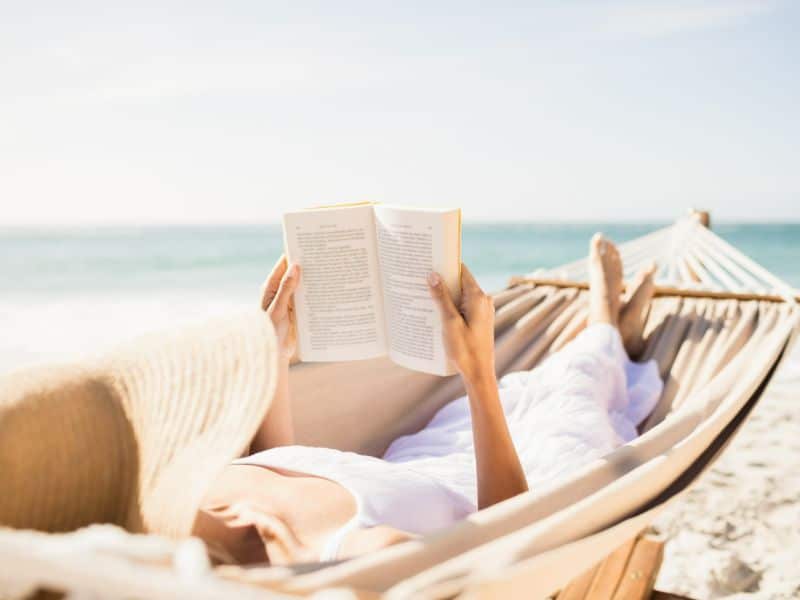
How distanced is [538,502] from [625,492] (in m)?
0.15

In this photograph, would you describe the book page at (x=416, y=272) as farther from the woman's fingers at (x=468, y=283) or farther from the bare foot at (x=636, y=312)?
the bare foot at (x=636, y=312)

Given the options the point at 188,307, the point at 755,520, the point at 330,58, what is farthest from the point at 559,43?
the point at 755,520

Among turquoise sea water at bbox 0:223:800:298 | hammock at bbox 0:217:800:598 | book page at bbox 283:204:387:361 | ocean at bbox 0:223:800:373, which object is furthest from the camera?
turquoise sea water at bbox 0:223:800:298

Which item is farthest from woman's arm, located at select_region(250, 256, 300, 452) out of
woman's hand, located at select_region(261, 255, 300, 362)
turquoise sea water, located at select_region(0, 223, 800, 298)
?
turquoise sea water, located at select_region(0, 223, 800, 298)

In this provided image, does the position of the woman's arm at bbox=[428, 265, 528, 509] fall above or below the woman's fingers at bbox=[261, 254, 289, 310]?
below

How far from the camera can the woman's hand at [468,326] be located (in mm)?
1132

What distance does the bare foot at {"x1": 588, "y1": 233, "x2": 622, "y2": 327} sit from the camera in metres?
2.23

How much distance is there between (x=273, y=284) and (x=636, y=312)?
1.39 meters

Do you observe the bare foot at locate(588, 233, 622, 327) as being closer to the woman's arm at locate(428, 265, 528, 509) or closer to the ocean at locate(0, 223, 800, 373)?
the woman's arm at locate(428, 265, 528, 509)

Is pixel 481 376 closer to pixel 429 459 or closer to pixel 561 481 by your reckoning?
pixel 561 481

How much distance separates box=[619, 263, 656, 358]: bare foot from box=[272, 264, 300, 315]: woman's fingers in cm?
133

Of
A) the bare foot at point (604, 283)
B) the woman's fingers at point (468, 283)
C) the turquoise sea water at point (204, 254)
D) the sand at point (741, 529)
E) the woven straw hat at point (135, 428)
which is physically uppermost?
the woman's fingers at point (468, 283)

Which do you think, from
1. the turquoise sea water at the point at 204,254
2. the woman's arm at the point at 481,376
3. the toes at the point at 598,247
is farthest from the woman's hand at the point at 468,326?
the turquoise sea water at the point at 204,254

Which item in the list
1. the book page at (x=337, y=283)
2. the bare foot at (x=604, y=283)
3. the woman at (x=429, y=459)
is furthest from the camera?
the bare foot at (x=604, y=283)
